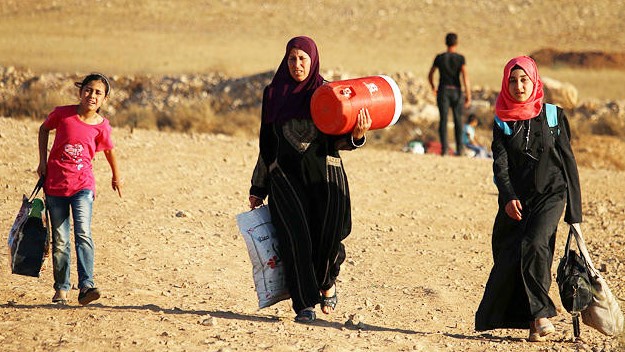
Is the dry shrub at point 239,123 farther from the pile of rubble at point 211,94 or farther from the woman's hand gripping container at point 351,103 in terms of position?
the woman's hand gripping container at point 351,103

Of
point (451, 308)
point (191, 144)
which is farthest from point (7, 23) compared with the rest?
point (451, 308)

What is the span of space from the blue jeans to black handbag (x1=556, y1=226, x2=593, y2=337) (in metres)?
2.67

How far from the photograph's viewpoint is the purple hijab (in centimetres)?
630

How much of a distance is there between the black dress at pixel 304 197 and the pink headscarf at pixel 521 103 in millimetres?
958

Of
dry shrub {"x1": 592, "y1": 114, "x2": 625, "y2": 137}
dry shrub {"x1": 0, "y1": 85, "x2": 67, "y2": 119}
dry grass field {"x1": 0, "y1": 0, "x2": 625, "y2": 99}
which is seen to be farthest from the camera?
dry grass field {"x1": 0, "y1": 0, "x2": 625, "y2": 99}

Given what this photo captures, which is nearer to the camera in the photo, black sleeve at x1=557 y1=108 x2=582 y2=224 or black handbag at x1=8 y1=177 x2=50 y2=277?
black sleeve at x1=557 y1=108 x2=582 y2=224

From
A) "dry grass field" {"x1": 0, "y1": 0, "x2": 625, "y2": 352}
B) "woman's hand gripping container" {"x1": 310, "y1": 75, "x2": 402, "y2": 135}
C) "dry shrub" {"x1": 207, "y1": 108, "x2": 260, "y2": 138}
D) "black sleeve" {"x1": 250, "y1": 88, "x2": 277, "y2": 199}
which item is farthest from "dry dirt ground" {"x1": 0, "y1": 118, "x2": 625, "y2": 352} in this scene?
"dry shrub" {"x1": 207, "y1": 108, "x2": 260, "y2": 138}

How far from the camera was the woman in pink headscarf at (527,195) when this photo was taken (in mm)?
6285

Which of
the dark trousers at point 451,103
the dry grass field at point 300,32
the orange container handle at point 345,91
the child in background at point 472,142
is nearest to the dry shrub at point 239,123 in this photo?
the child in background at point 472,142

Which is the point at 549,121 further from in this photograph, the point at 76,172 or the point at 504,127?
the point at 76,172

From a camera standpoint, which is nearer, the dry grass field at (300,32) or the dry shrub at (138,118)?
the dry shrub at (138,118)

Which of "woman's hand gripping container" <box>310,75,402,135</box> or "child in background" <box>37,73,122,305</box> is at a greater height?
"woman's hand gripping container" <box>310,75,402,135</box>

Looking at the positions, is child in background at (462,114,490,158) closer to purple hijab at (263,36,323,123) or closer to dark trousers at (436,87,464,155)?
dark trousers at (436,87,464,155)

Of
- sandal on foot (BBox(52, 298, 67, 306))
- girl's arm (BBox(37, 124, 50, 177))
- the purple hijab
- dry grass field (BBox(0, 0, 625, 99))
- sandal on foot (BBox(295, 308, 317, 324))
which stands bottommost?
sandal on foot (BBox(295, 308, 317, 324))
